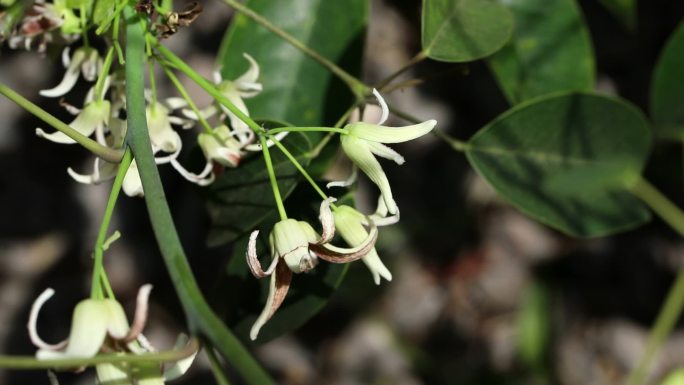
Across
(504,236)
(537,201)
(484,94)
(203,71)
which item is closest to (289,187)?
(537,201)

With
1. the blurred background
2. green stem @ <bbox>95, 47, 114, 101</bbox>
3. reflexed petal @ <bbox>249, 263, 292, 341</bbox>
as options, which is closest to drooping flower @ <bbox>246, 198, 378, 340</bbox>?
reflexed petal @ <bbox>249, 263, 292, 341</bbox>

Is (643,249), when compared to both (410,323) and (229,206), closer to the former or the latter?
(410,323)

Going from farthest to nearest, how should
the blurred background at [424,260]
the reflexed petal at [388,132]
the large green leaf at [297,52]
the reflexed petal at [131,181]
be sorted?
1. the blurred background at [424,260]
2. the large green leaf at [297,52]
3. the reflexed petal at [131,181]
4. the reflexed petal at [388,132]

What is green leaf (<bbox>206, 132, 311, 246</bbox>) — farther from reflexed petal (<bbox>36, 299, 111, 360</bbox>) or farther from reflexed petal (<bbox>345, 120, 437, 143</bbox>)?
reflexed petal (<bbox>36, 299, 111, 360</bbox>)

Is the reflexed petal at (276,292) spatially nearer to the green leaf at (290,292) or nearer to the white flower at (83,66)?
the green leaf at (290,292)

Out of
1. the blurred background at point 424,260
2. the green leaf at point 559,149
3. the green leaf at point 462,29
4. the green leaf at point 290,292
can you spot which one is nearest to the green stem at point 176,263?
the green leaf at point 290,292

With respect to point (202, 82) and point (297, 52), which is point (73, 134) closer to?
point (202, 82)
